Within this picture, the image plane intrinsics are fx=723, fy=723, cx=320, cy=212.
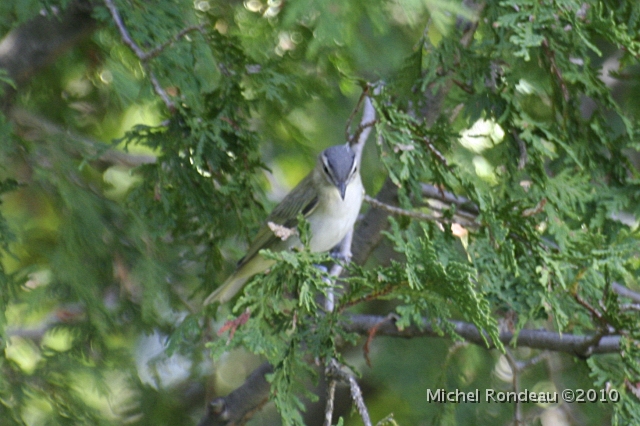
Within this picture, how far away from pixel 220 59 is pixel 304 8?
2.31 ft

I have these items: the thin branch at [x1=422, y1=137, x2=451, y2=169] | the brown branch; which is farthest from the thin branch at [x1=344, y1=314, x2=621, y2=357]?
the brown branch

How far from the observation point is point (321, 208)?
347 centimetres

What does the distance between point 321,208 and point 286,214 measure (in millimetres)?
223

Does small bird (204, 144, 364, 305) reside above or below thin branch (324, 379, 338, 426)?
below

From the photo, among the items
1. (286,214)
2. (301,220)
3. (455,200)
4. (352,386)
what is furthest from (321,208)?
(352,386)

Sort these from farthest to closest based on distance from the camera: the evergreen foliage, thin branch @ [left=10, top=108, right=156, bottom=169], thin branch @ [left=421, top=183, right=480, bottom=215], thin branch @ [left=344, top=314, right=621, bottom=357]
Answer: thin branch @ [left=10, top=108, right=156, bottom=169], thin branch @ [left=421, top=183, right=480, bottom=215], thin branch @ [left=344, top=314, right=621, bottom=357], the evergreen foliage

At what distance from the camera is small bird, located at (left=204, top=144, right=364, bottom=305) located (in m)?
3.23

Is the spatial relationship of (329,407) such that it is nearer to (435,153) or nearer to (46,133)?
(435,153)

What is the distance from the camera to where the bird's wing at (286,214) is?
A: 3.47m

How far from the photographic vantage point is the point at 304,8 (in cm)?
229

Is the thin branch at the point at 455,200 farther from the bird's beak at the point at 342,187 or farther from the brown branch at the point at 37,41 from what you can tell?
the brown branch at the point at 37,41

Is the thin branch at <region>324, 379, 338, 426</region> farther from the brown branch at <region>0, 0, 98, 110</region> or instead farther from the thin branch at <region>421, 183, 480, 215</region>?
the brown branch at <region>0, 0, 98, 110</region>

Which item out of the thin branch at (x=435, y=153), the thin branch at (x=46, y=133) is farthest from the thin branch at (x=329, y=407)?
the thin branch at (x=46, y=133)

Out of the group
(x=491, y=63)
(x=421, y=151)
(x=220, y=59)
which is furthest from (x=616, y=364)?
(x=220, y=59)
